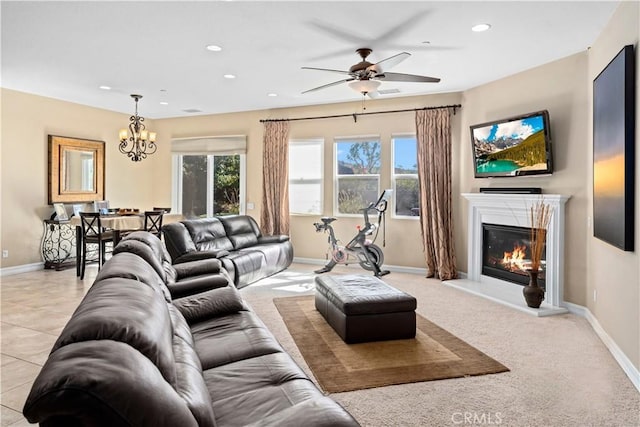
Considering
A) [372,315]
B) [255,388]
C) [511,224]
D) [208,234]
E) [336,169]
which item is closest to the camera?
[255,388]

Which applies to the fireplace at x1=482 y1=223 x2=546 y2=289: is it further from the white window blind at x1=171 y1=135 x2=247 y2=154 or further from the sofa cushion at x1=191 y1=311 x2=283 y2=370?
the white window blind at x1=171 y1=135 x2=247 y2=154

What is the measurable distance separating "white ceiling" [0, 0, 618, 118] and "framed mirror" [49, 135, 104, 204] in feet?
3.77

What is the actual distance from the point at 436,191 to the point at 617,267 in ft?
9.92

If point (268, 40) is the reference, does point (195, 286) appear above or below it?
below

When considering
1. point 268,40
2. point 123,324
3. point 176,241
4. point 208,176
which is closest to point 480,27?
point 268,40

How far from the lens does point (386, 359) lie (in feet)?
10.5

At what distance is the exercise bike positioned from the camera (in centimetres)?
642

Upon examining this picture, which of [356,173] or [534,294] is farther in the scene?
[356,173]

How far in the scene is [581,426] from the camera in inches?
91.3

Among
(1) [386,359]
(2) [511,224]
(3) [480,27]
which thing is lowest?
(1) [386,359]

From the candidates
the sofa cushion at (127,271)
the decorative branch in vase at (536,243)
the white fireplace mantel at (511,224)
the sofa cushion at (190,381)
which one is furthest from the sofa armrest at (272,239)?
the sofa cushion at (190,381)

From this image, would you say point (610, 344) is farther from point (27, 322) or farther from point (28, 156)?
point (28, 156)

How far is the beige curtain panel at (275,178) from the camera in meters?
7.46

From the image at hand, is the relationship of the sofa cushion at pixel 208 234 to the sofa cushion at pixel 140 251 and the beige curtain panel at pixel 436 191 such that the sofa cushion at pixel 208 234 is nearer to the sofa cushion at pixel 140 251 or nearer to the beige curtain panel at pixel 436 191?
the sofa cushion at pixel 140 251
